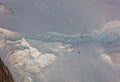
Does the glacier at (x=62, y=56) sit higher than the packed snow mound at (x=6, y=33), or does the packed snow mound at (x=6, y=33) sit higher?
the packed snow mound at (x=6, y=33)

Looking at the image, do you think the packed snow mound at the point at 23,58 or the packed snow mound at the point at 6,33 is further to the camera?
the packed snow mound at the point at 6,33

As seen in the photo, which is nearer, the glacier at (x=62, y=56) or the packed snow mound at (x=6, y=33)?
Answer: the glacier at (x=62, y=56)

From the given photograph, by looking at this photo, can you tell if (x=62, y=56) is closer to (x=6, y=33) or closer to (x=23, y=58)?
(x=23, y=58)

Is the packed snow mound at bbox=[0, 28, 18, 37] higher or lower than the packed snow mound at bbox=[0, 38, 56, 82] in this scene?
higher

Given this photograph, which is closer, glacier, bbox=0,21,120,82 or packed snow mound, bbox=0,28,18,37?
glacier, bbox=0,21,120,82

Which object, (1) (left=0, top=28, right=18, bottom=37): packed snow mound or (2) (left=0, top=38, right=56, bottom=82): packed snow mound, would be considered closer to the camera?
(2) (left=0, top=38, right=56, bottom=82): packed snow mound

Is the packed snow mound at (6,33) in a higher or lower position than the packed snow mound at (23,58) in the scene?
higher

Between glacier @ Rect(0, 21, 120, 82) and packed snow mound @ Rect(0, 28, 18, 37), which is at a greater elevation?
packed snow mound @ Rect(0, 28, 18, 37)
